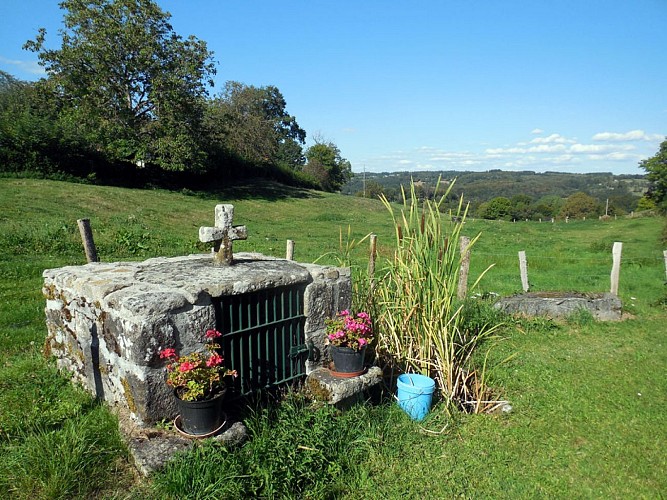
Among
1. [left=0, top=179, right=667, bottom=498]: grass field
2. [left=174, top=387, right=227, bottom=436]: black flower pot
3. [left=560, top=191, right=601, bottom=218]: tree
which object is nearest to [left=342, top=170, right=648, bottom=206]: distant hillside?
[left=560, top=191, right=601, bottom=218]: tree

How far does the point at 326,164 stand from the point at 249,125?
1809cm

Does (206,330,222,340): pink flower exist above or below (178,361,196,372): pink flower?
above

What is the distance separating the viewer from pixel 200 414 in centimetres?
328

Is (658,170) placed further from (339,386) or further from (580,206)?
(339,386)

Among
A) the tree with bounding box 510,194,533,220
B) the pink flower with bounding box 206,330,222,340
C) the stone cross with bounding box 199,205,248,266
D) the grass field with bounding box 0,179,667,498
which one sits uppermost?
the stone cross with bounding box 199,205,248,266

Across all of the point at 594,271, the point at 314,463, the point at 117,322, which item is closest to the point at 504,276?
the point at 594,271

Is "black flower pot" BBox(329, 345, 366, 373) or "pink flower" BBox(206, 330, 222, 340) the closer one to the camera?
"pink flower" BBox(206, 330, 222, 340)

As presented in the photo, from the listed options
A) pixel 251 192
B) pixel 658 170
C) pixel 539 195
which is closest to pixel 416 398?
pixel 251 192

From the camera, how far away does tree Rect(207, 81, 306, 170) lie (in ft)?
89.1

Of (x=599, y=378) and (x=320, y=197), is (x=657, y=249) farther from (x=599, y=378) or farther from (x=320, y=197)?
(x=320, y=197)

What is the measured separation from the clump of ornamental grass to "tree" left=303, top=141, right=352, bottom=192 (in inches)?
1720

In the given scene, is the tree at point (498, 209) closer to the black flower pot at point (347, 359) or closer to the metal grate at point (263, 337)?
the black flower pot at point (347, 359)

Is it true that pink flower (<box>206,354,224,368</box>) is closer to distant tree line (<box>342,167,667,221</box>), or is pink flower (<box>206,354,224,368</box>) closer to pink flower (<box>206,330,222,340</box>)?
pink flower (<box>206,330,222,340</box>)

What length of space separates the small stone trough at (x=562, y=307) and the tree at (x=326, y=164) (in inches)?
1616
